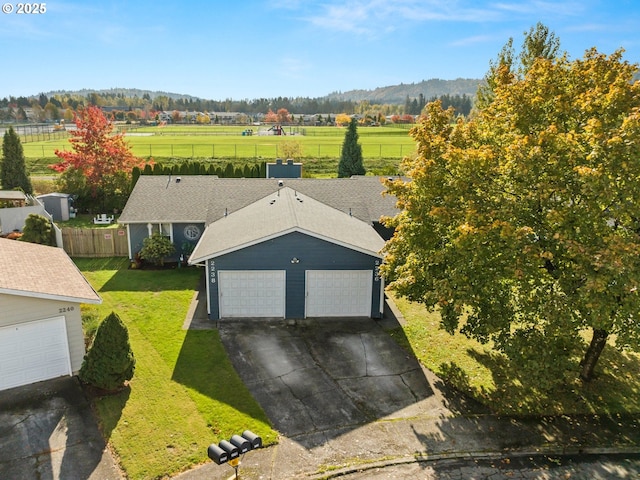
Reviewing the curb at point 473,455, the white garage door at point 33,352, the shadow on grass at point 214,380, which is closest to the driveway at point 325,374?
the shadow on grass at point 214,380

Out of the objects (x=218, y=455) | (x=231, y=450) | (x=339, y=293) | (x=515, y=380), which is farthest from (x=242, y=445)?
(x=339, y=293)

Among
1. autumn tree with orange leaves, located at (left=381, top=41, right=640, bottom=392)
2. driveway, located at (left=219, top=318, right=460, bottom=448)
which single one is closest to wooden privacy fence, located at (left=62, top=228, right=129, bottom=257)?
driveway, located at (left=219, top=318, right=460, bottom=448)

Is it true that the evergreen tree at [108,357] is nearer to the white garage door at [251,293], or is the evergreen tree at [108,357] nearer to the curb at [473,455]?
the white garage door at [251,293]

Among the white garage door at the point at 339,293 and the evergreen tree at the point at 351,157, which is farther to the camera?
the evergreen tree at the point at 351,157

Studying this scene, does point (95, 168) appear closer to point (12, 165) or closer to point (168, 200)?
point (12, 165)

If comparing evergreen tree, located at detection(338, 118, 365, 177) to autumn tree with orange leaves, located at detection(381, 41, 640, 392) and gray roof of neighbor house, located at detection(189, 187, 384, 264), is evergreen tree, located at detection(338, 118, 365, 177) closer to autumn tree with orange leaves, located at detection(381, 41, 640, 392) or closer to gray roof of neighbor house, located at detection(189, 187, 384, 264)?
gray roof of neighbor house, located at detection(189, 187, 384, 264)

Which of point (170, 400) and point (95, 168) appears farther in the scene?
point (95, 168)
